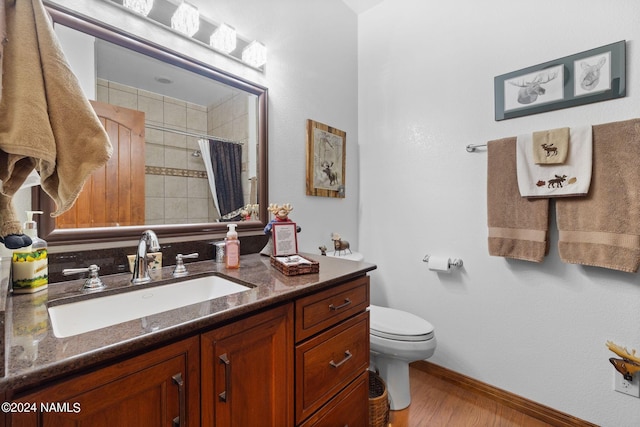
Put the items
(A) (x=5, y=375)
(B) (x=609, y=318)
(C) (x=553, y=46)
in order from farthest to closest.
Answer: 1. (C) (x=553, y=46)
2. (B) (x=609, y=318)
3. (A) (x=5, y=375)

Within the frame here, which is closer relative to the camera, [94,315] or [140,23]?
[94,315]

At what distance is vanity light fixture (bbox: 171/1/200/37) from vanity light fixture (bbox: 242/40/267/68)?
0.87 ft

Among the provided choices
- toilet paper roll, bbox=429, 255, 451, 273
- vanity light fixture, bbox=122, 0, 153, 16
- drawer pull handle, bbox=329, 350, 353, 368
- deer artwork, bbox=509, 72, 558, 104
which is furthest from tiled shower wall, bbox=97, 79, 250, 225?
deer artwork, bbox=509, 72, 558, 104

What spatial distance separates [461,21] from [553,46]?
1.82ft

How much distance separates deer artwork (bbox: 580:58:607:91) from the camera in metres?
1.37

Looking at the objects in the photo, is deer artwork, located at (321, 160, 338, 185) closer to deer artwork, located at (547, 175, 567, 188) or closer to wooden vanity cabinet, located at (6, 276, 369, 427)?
wooden vanity cabinet, located at (6, 276, 369, 427)

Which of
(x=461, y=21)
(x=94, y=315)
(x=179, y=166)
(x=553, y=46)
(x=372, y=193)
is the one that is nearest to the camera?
(x=94, y=315)

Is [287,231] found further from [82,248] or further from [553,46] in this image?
[553,46]

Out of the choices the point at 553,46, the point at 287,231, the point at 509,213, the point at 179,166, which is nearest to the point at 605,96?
the point at 553,46

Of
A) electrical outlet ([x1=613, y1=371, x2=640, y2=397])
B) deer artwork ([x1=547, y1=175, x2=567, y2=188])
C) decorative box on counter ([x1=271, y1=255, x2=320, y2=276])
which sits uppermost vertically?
deer artwork ([x1=547, y1=175, x2=567, y2=188])

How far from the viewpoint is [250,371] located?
806mm

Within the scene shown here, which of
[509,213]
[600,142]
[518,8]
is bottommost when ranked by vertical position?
[509,213]

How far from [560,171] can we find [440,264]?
78 centimetres

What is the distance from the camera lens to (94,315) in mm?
846
